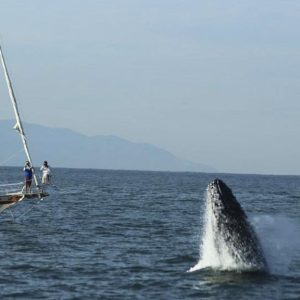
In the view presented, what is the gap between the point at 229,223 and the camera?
111 feet

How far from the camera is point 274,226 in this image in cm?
3919

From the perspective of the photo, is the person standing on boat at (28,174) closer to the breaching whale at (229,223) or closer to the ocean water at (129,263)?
the ocean water at (129,263)

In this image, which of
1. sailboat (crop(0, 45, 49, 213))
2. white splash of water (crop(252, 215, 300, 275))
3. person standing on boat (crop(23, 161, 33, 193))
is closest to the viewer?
white splash of water (crop(252, 215, 300, 275))

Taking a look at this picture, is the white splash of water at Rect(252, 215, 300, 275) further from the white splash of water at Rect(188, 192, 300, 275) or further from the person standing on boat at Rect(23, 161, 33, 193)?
the person standing on boat at Rect(23, 161, 33, 193)

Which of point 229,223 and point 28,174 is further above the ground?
point 28,174

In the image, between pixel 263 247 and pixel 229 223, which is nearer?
pixel 229 223

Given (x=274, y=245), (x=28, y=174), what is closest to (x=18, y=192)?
(x=28, y=174)

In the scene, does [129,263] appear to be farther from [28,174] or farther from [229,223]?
[28,174]

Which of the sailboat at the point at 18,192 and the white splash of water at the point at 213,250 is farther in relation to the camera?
the sailboat at the point at 18,192

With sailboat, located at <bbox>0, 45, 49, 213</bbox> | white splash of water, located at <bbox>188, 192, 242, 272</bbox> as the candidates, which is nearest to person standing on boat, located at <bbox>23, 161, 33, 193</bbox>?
sailboat, located at <bbox>0, 45, 49, 213</bbox>

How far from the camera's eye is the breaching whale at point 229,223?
1326 inches

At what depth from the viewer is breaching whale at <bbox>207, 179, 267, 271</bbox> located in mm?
33688

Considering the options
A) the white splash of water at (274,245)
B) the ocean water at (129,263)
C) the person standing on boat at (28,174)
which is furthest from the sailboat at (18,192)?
the white splash of water at (274,245)

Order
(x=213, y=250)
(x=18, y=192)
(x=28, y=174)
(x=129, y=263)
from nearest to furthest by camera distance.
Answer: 1. (x=213, y=250)
2. (x=129, y=263)
3. (x=28, y=174)
4. (x=18, y=192)
